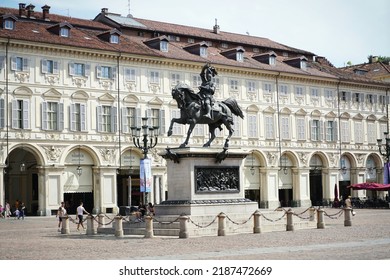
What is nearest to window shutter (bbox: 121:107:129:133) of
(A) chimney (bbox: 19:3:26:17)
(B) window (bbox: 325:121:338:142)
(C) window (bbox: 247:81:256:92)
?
(A) chimney (bbox: 19:3:26:17)

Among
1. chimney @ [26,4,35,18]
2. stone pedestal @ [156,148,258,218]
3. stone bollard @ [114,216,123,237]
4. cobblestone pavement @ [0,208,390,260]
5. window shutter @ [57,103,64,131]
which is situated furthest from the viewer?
chimney @ [26,4,35,18]

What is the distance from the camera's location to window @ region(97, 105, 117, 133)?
55.7 m

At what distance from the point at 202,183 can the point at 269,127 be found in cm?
3590

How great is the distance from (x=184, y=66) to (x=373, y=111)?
2355cm

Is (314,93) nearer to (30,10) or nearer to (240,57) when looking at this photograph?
(240,57)

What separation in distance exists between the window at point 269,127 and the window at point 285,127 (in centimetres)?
102

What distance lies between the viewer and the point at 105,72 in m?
56.4

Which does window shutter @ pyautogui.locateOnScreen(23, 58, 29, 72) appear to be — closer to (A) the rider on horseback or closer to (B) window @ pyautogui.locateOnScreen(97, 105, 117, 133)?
(B) window @ pyautogui.locateOnScreen(97, 105, 117, 133)

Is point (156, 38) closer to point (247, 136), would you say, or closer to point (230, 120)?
point (247, 136)

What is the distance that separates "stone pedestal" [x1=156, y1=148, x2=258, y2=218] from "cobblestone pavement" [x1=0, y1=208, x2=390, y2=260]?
86.9 inches

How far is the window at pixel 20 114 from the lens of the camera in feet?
168

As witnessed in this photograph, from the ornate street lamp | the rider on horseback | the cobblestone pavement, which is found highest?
the rider on horseback

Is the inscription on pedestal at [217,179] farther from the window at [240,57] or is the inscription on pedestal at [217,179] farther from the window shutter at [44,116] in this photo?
the window at [240,57]
